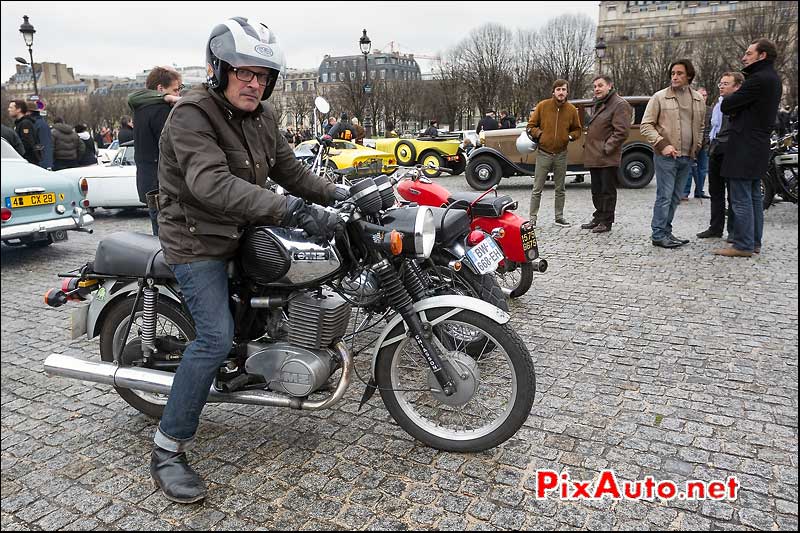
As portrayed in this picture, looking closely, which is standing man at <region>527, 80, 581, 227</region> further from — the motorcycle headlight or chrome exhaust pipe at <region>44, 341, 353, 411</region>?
A: chrome exhaust pipe at <region>44, 341, 353, 411</region>

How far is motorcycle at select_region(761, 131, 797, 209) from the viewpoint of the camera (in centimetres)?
971

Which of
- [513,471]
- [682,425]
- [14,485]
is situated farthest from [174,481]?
[682,425]

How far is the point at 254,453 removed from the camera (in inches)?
125

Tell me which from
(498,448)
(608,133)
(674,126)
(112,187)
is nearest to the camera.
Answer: (498,448)

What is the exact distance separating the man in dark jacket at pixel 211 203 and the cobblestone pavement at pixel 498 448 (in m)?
0.30

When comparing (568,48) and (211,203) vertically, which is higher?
(568,48)

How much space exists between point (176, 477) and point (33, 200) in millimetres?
6044

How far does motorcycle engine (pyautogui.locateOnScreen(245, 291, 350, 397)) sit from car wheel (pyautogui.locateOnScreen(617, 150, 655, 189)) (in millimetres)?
11885

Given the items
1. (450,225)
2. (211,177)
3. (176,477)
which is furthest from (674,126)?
(176,477)

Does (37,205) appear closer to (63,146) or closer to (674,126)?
(63,146)

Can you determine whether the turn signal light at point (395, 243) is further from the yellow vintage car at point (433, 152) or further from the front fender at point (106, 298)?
the yellow vintage car at point (433, 152)

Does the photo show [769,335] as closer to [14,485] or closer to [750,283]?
[750,283]

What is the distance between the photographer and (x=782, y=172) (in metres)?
9.90

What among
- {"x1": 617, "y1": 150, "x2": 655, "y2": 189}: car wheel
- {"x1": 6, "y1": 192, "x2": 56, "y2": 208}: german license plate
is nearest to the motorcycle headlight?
{"x1": 6, "y1": 192, "x2": 56, "y2": 208}: german license plate
